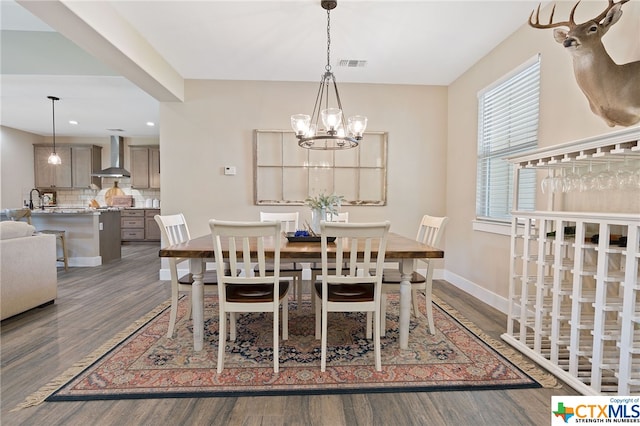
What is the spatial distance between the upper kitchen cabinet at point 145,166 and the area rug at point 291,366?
236 inches

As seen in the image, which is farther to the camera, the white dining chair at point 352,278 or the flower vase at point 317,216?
the flower vase at point 317,216

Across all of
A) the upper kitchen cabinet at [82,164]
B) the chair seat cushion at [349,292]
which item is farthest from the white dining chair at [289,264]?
the upper kitchen cabinet at [82,164]

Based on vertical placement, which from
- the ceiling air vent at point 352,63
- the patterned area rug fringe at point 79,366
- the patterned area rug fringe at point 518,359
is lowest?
the patterned area rug fringe at point 79,366

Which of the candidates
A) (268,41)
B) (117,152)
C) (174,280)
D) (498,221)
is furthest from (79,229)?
(498,221)

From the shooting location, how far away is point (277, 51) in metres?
3.29

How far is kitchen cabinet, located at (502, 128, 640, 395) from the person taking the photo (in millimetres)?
1519

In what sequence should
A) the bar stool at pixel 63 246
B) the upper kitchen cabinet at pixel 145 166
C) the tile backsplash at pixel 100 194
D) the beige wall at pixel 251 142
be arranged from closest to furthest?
the beige wall at pixel 251 142
the bar stool at pixel 63 246
the upper kitchen cabinet at pixel 145 166
the tile backsplash at pixel 100 194

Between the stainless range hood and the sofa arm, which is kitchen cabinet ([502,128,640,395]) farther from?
the stainless range hood

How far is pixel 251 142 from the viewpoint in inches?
162

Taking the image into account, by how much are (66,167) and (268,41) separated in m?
7.36

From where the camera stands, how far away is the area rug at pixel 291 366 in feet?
5.81

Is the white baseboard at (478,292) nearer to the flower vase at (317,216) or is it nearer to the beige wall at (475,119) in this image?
the beige wall at (475,119)

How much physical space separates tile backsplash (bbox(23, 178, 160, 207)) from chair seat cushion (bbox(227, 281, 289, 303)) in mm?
6891

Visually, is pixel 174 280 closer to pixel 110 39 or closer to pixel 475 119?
pixel 110 39
